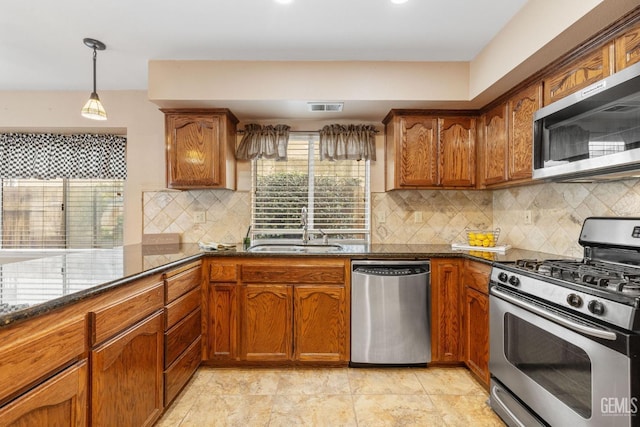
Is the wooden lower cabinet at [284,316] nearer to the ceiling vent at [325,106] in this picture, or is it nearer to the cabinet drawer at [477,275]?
the cabinet drawer at [477,275]

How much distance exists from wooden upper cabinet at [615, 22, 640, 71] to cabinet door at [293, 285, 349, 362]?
2018mm

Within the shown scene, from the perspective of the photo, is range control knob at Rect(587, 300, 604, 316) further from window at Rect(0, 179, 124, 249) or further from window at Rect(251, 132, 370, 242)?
window at Rect(0, 179, 124, 249)

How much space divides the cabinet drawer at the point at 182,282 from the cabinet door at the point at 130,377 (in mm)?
164

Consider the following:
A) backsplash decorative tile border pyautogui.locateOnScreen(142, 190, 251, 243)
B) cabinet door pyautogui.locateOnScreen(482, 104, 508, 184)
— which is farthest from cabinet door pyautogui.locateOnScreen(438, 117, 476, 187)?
backsplash decorative tile border pyautogui.locateOnScreen(142, 190, 251, 243)

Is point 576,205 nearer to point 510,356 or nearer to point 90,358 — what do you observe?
point 510,356

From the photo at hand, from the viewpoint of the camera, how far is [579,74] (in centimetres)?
186

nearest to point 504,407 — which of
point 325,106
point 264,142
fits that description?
point 325,106

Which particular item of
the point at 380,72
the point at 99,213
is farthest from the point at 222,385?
the point at 380,72

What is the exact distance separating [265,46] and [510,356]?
2.52 m

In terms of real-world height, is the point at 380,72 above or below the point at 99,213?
above

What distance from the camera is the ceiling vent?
2.84 meters

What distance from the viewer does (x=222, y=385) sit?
2398 mm

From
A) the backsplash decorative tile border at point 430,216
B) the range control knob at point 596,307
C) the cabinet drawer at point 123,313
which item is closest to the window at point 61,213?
the cabinet drawer at point 123,313

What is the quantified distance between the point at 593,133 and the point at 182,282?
7.80 ft
